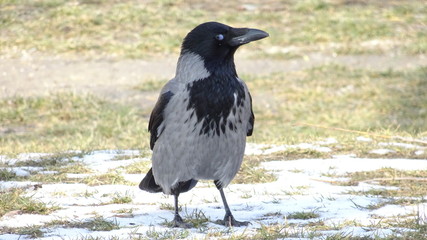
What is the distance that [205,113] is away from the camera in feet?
14.8

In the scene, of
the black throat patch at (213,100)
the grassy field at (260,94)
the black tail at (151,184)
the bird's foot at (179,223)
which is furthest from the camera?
the grassy field at (260,94)

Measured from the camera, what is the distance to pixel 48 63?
14.6m

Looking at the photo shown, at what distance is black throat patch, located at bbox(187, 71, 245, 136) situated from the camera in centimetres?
450

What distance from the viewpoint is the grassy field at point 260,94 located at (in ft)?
20.1

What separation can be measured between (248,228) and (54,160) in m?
2.94

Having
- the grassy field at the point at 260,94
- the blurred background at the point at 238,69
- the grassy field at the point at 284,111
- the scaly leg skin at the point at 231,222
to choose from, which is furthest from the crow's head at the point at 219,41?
the grassy field at the point at 284,111

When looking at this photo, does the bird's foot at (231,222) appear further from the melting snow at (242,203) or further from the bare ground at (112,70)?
the bare ground at (112,70)

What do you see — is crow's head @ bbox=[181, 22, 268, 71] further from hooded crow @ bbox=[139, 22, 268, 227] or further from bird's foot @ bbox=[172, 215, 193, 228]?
bird's foot @ bbox=[172, 215, 193, 228]

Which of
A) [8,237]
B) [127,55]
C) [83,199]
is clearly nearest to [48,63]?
Answer: [127,55]

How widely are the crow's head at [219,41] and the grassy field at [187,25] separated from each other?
10.5 m

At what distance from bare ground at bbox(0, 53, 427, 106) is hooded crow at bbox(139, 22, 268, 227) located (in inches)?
280

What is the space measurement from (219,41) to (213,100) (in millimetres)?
380

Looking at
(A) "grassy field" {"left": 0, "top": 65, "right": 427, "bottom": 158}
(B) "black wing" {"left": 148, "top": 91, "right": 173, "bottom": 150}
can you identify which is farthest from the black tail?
(A) "grassy field" {"left": 0, "top": 65, "right": 427, "bottom": 158}

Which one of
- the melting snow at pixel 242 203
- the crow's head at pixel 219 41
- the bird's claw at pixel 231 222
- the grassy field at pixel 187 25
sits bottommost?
the grassy field at pixel 187 25
